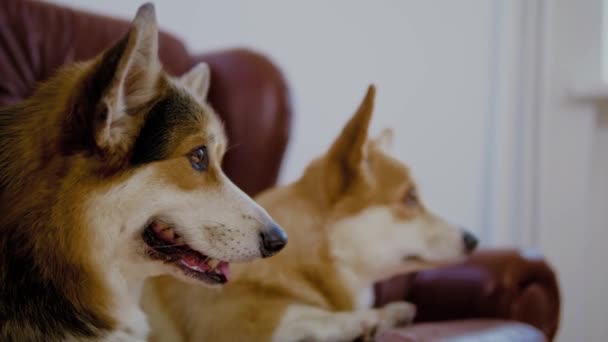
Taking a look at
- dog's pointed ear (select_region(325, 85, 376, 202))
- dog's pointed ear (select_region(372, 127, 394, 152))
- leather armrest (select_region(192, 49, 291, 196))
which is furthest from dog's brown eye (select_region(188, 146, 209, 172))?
dog's pointed ear (select_region(372, 127, 394, 152))

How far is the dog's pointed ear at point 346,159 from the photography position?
4.15 feet

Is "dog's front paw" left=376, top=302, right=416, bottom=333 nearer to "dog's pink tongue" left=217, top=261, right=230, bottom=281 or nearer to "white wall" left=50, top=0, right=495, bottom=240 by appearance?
"dog's pink tongue" left=217, top=261, right=230, bottom=281

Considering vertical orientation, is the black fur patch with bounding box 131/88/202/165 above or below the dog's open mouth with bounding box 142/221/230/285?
above

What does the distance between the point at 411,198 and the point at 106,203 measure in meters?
0.88

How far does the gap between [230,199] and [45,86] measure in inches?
14.4

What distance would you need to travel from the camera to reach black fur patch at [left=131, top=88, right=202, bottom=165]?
77 centimetres

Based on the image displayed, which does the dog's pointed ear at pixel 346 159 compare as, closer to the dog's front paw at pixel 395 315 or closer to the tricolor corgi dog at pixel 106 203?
the dog's front paw at pixel 395 315

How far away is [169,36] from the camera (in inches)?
60.7

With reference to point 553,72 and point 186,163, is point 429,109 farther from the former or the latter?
point 186,163

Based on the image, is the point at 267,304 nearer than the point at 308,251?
Yes

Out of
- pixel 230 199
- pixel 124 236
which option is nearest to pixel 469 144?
pixel 230 199

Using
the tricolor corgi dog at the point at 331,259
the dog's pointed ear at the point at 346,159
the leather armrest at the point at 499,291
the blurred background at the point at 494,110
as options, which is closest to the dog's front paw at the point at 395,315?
the tricolor corgi dog at the point at 331,259

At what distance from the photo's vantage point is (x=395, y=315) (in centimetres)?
126

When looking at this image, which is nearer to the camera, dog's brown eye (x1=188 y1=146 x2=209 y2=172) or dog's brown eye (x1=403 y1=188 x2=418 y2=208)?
dog's brown eye (x1=188 y1=146 x2=209 y2=172)
